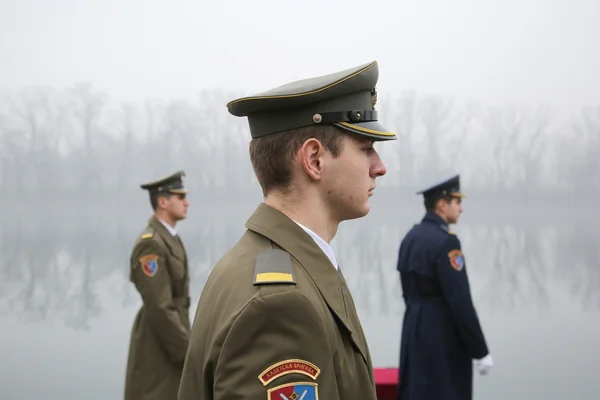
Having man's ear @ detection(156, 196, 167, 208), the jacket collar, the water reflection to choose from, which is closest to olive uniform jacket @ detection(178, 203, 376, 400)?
the jacket collar

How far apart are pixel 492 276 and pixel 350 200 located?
8.50ft

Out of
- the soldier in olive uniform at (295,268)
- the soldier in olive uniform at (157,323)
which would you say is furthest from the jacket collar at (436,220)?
the soldier in olive uniform at (295,268)

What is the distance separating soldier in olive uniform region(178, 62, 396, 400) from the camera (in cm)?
52

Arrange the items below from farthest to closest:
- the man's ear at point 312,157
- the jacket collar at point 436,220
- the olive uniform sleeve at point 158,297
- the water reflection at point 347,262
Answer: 1. the water reflection at point 347,262
2. the jacket collar at point 436,220
3. the olive uniform sleeve at point 158,297
4. the man's ear at point 312,157

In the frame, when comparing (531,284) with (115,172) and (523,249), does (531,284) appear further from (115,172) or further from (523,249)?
(115,172)

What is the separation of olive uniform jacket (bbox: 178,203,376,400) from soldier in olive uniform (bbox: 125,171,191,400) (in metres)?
1.35

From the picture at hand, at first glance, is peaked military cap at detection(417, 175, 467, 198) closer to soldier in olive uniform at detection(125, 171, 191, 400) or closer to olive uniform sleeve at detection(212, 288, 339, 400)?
soldier in olive uniform at detection(125, 171, 191, 400)

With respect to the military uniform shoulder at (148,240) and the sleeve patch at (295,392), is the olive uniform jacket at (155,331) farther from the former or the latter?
the sleeve patch at (295,392)

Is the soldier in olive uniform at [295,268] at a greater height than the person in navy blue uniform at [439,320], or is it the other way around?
the soldier in olive uniform at [295,268]

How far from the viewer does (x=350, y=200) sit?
0.68m

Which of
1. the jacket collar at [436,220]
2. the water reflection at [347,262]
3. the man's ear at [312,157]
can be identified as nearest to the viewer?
the man's ear at [312,157]

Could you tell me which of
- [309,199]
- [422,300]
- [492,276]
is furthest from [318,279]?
[492,276]

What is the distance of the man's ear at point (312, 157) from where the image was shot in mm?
655

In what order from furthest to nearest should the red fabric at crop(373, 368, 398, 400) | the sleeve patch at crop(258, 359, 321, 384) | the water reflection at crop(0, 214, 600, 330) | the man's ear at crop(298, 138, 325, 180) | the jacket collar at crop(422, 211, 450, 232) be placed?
1. the water reflection at crop(0, 214, 600, 330)
2. the red fabric at crop(373, 368, 398, 400)
3. the jacket collar at crop(422, 211, 450, 232)
4. the man's ear at crop(298, 138, 325, 180)
5. the sleeve patch at crop(258, 359, 321, 384)
